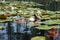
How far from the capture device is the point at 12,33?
2.14 metres

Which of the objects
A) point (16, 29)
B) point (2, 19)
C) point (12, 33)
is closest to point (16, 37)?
point (12, 33)

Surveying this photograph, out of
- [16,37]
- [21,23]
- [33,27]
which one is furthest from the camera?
[21,23]

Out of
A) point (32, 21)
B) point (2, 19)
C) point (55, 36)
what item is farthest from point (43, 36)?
point (2, 19)

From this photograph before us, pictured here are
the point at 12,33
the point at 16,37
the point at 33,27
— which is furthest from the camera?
the point at 33,27

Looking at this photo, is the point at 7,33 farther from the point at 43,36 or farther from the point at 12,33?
the point at 43,36

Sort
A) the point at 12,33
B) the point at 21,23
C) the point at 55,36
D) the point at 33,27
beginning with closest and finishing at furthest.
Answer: the point at 55,36
the point at 12,33
the point at 33,27
the point at 21,23

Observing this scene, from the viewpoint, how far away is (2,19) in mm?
2617

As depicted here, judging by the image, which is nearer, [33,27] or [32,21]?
[33,27]

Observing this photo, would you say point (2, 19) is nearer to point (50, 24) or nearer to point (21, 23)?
point (21, 23)

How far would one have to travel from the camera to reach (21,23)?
2486 millimetres

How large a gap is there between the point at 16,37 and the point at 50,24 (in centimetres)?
51

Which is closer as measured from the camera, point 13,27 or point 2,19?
point 13,27

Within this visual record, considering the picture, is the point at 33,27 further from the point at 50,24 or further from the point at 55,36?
the point at 55,36

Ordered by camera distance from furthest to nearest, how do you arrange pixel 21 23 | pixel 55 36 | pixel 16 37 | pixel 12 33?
pixel 21 23 < pixel 12 33 < pixel 16 37 < pixel 55 36
